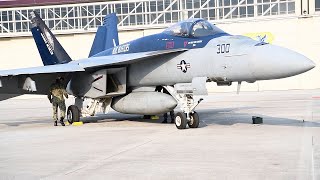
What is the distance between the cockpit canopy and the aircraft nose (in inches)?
72.2

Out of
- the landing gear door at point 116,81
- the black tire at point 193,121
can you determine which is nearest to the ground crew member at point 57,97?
the landing gear door at point 116,81

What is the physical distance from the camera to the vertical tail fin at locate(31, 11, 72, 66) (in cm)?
1794

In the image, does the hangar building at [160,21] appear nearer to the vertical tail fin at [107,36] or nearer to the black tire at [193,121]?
the vertical tail fin at [107,36]

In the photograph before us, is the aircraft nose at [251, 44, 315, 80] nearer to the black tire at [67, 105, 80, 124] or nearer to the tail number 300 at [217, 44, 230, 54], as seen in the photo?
the tail number 300 at [217, 44, 230, 54]

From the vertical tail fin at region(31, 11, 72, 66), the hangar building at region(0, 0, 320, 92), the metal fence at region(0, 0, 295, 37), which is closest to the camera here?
the vertical tail fin at region(31, 11, 72, 66)

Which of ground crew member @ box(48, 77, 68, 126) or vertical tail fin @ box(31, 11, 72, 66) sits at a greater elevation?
vertical tail fin @ box(31, 11, 72, 66)

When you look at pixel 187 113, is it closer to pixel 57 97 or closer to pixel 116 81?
pixel 116 81

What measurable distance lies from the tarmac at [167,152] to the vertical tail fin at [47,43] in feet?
15.3

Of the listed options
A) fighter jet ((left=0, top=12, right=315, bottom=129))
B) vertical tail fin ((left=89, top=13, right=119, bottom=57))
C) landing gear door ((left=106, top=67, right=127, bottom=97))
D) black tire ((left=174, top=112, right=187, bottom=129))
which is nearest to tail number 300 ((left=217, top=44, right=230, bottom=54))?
fighter jet ((left=0, top=12, right=315, bottom=129))

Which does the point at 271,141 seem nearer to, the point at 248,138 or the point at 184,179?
the point at 248,138

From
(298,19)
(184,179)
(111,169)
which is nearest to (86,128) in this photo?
(111,169)

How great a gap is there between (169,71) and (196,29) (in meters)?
1.32

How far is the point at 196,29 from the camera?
12.7m

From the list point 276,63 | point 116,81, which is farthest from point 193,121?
point 116,81
